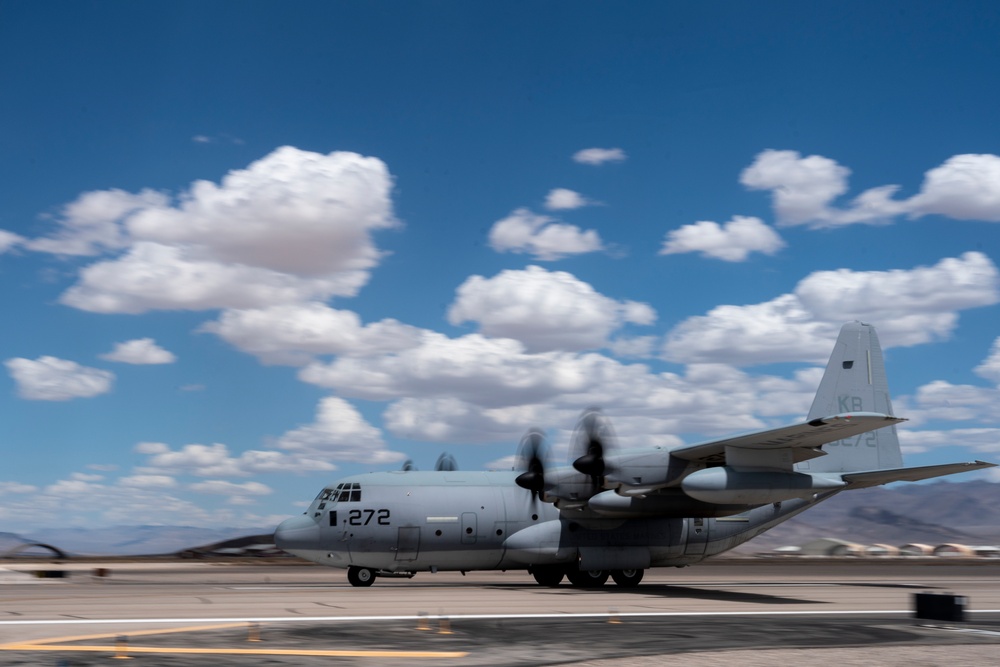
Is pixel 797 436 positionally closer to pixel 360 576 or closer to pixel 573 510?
pixel 573 510

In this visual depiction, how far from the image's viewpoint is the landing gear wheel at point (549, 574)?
104 feet

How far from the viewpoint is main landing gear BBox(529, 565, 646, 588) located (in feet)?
102

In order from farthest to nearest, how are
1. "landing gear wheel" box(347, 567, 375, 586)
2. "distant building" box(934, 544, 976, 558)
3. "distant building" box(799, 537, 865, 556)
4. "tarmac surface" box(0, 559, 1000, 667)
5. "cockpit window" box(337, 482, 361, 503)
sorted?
"distant building" box(934, 544, 976, 558)
"distant building" box(799, 537, 865, 556)
"landing gear wheel" box(347, 567, 375, 586)
"cockpit window" box(337, 482, 361, 503)
"tarmac surface" box(0, 559, 1000, 667)

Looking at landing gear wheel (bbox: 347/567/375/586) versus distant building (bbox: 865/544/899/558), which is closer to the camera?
landing gear wheel (bbox: 347/567/375/586)

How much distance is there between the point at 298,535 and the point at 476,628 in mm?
13049

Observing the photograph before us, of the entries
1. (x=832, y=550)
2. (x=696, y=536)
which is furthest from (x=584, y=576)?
(x=832, y=550)

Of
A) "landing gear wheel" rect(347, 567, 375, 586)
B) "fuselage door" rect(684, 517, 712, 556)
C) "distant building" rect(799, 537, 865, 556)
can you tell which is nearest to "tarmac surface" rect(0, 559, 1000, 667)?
"landing gear wheel" rect(347, 567, 375, 586)

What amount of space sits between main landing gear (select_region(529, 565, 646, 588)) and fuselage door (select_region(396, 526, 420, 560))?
4.25m

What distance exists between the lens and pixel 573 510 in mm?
30438

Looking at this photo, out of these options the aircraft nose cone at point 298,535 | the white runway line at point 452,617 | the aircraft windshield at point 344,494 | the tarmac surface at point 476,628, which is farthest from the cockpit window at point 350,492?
the white runway line at point 452,617

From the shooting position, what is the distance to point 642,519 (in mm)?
31156

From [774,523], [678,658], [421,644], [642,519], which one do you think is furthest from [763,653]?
[774,523]

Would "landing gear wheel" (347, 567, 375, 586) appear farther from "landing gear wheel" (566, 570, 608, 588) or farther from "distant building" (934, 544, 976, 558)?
"distant building" (934, 544, 976, 558)

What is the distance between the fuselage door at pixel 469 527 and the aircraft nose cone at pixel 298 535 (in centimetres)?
446
